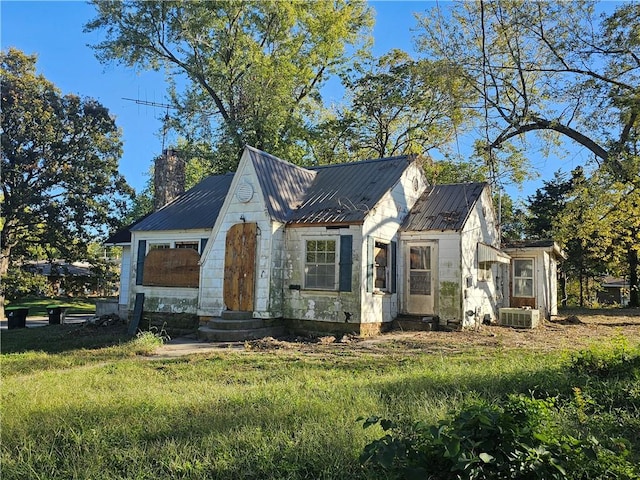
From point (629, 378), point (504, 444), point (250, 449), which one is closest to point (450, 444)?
point (504, 444)

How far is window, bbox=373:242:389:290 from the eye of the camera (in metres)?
13.0

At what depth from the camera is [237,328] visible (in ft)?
→ 40.0

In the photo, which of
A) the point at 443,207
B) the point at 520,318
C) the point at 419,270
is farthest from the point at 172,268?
the point at 520,318

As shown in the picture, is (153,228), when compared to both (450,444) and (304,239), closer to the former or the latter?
(304,239)

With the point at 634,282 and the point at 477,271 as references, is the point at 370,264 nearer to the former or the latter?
the point at 477,271

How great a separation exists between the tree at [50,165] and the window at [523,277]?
2052 cm

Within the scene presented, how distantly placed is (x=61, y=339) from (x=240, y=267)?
5.70 metres

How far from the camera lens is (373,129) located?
25.3 metres

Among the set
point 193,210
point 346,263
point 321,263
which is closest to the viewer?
point 346,263

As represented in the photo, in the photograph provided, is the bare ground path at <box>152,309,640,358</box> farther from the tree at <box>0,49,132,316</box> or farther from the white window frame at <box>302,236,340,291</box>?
the tree at <box>0,49,132,316</box>

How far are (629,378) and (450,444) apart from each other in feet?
13.6

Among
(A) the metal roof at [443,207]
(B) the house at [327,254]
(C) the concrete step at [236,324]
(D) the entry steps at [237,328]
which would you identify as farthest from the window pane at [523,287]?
(C) the concrete step at [236,324]

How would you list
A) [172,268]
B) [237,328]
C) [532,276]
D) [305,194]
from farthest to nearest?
[532,276], [172,268], [305,194], [237,328]

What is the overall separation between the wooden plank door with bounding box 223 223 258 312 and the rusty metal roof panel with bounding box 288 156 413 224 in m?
1.33
